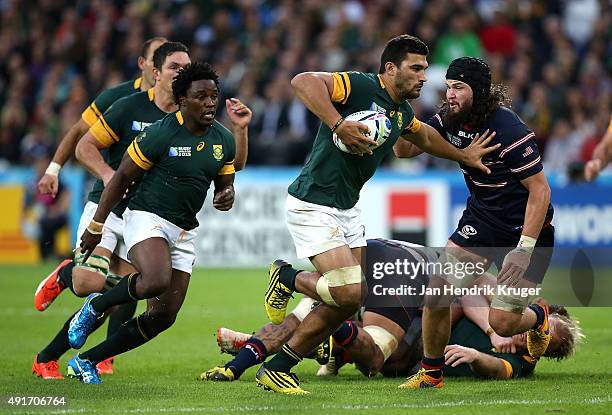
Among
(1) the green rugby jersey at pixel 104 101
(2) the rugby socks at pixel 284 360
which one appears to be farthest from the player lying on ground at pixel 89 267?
(2) the rugby socks at pixel 284 360

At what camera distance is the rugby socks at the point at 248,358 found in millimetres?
8398

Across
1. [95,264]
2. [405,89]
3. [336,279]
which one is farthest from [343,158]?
[95,264]

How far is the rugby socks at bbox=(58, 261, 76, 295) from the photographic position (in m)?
9.12

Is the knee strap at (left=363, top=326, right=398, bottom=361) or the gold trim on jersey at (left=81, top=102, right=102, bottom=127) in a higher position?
the gold trim on jersey at (left=81, top=102, right=102, bottom=127)

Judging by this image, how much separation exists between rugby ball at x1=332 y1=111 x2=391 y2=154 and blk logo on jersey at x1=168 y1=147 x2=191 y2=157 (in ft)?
3.68

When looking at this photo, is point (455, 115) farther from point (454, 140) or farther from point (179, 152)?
point (179, 152)

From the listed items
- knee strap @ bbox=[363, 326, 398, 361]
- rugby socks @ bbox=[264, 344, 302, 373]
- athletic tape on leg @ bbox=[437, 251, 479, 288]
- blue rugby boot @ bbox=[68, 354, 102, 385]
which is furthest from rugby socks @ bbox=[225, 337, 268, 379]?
athletic tape on leg @ bbox=[437, 251, 479, 288]

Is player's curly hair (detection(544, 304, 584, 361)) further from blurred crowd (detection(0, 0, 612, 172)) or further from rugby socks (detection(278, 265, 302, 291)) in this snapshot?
blurred crowd (detection(0, 0, 612, 172))

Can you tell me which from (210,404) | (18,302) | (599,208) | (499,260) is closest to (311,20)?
(599,208)

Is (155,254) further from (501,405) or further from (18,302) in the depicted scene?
(18,302)

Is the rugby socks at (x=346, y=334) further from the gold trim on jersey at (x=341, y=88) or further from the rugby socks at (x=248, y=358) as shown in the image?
the gold trim on jersey at (x=341, y=88)

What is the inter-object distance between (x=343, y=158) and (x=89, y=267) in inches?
93.3

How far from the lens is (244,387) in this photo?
26.3 feet

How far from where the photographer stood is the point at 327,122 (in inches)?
300
